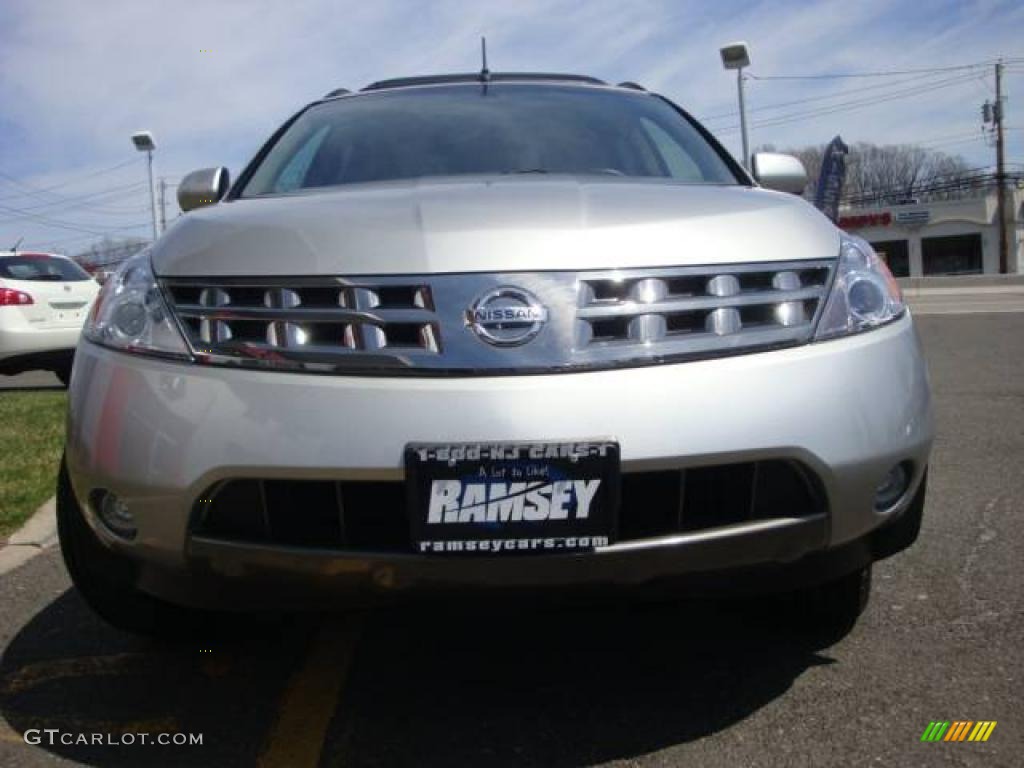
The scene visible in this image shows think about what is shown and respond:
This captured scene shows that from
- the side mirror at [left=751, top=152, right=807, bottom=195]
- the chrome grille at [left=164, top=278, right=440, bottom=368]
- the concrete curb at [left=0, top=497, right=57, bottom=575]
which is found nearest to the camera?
the chrome grille at [left=164, top=278, right=440, bottom=368]

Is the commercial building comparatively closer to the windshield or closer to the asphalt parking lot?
the windshield

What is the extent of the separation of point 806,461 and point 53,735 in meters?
1.69

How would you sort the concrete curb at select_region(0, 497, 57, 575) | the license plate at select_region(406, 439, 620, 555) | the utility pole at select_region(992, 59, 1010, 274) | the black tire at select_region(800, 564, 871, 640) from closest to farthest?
1. the license plate at select_region(406, 439, 620, 555)
2. the black tire at select_region(800, 564, 871, 640)
3. the concrete curb at select_region(0, 497, 57, 575)
4. the utility pole at select_region(992, 59, 1010, 274)

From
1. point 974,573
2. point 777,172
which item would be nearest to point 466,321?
point 777,172

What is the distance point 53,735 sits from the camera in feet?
7.06

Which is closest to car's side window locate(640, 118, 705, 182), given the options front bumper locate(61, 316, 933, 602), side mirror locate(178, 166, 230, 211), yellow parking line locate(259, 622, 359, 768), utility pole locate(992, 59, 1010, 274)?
front bumper locate(61, 316, 933, 602)

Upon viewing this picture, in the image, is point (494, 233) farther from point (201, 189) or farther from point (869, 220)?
point (869, 220)

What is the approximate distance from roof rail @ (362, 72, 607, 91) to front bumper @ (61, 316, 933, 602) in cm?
203

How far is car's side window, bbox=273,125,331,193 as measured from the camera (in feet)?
9.71

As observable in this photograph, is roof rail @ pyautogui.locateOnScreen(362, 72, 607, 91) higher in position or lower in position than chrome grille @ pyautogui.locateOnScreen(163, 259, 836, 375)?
higher

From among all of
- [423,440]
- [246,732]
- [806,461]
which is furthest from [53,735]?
[806,461]

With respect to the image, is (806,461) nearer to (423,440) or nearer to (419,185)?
(423,440)

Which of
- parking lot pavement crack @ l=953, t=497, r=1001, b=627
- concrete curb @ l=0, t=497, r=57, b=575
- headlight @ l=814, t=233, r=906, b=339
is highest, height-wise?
headlight @ l=814, t=233, r=906, b=339

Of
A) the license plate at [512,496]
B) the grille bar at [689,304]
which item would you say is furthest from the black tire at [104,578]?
the grille bar at [689,304]
